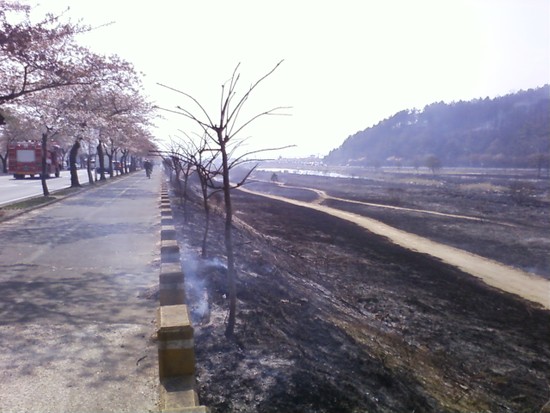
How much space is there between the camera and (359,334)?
8.93m

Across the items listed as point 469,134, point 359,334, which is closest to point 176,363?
point 359,334

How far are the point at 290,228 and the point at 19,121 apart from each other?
49.6ft

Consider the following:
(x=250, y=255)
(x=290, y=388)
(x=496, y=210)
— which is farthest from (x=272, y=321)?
(x=496, y=210)

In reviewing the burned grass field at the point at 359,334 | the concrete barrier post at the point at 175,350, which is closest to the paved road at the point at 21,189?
the burned grass field at the point at 359,334

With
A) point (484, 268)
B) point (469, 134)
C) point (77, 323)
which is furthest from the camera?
point (469, 134)

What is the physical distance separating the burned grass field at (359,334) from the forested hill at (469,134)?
7299 centimetres

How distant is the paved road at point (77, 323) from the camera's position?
4.50m

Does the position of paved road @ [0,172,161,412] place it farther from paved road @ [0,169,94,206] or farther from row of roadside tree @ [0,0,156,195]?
paved road @ [0,169,94,206]

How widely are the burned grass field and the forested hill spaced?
73.0 meters

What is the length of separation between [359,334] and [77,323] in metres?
4.60

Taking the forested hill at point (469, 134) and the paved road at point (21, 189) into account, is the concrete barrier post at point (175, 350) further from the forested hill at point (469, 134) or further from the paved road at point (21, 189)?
the forested hill at point (469, 134)

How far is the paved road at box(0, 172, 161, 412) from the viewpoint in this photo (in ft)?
14.8

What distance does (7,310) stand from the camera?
6777 millimetres

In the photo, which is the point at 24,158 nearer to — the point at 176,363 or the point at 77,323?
the point at 77,323
